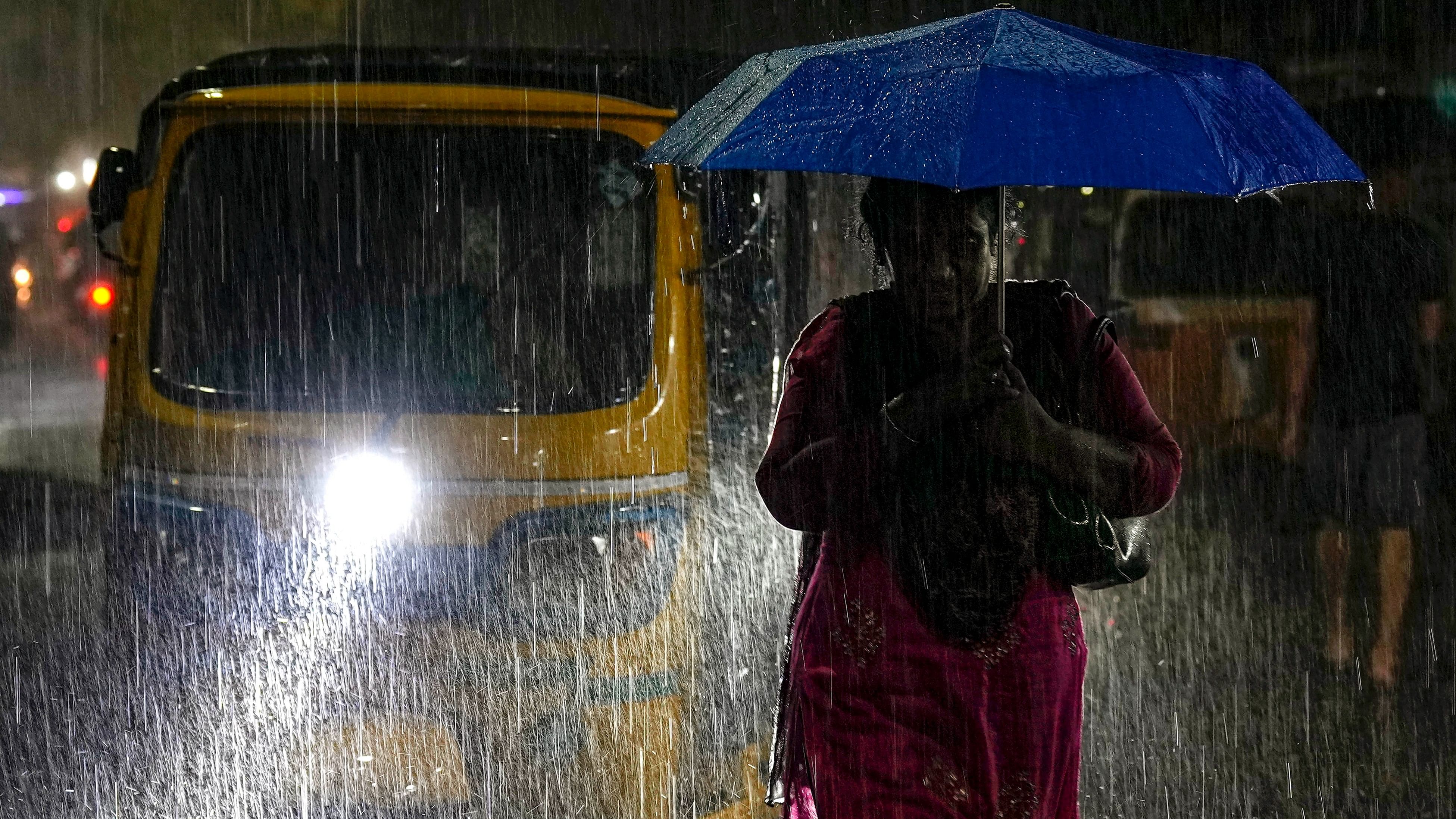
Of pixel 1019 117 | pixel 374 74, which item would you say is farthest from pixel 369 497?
pixel 1019 117

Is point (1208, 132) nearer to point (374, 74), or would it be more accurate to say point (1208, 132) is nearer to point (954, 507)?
point (954, 507)

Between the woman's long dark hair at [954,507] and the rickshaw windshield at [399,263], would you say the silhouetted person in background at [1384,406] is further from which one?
the woman's long dark hair at [954,507]

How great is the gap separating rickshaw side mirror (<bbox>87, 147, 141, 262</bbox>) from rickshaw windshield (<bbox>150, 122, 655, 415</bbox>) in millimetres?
231

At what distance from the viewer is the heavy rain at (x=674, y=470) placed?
2.55 meters

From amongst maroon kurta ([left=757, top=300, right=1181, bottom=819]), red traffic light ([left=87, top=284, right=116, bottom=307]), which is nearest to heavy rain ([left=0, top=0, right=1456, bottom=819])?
maroon kurta ([left=757, top=300, right=1181, bottom=819])

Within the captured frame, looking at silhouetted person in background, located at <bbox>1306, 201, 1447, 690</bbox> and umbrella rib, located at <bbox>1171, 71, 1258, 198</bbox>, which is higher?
umbrella rib, located at <bbox>1171, 71, 1258, 198</bbox>

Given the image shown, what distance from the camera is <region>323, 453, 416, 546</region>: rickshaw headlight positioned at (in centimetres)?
424

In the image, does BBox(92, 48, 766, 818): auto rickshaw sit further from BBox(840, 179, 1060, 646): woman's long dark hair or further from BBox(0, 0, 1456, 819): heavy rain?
BBox(840, 179, 1060, 646): woman's long dark hair

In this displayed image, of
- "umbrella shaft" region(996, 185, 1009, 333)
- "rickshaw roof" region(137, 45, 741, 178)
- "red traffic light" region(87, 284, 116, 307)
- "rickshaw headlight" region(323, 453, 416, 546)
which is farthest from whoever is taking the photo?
"red traffic light" region(87, 284, 116, 307)

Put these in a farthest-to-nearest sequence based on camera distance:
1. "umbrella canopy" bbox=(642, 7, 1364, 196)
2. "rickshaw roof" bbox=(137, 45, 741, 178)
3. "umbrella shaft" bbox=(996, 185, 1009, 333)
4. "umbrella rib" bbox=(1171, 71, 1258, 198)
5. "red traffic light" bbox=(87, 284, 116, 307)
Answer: "red traffic light" bbox=(87, 284, 116, 307)
"rickshaw roof" bbox=(137, 45, 741, 178)
"umbrella shaft" bbox=(996, 185, 1009, 333)
"umbrella rib" bbox=(1171, 71, 1258, 198)
"umbrella canopy" bbox=(642, 7, 1364, 196)

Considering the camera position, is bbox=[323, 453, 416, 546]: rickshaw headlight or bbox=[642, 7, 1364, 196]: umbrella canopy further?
bbox=[323, 453, 416, 546]: rickshaw headlight

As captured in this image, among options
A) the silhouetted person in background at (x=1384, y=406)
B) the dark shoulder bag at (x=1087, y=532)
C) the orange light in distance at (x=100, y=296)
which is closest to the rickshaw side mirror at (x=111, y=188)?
the dark shoulder bag at (x=1087, y=532)

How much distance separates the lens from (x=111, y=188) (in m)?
4.70

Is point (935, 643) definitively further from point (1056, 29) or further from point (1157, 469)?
point (1056, 29)
